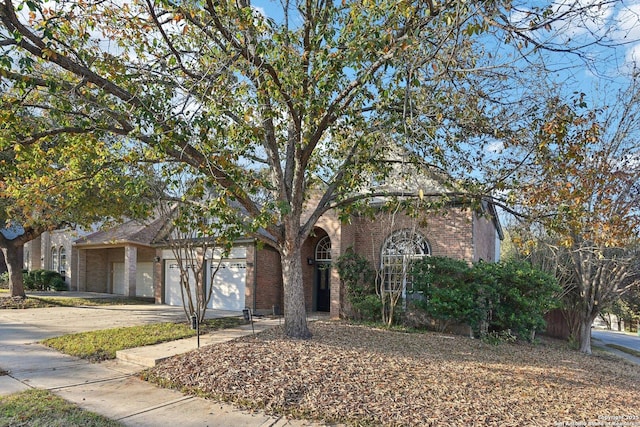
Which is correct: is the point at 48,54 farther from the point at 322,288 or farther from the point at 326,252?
the point at 322,288

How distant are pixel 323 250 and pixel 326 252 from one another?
159 millimetres

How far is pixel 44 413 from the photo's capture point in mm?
4938

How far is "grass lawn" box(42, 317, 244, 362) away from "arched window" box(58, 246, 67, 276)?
19174mm

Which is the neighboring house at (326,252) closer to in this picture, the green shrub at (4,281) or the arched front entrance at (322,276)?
the arched front entrance at (322,276)

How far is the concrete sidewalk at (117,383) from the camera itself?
5.02 meters

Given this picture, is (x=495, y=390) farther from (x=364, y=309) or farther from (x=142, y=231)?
(x=142, y=231)

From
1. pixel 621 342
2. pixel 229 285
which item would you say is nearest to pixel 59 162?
pixel 229 285

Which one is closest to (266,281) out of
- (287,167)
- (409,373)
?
(287,167)

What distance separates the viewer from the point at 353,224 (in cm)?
1476

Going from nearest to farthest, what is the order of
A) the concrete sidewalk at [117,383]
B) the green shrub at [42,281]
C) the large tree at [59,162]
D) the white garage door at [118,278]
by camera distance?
the concrete sidewalk at [117,383]
the large tree at [59,162]
the green shrub at [42,281]
the white garage door at [118,278]

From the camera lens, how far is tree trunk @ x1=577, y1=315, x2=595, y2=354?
1480cm

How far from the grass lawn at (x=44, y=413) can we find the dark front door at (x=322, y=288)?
11.4 meters

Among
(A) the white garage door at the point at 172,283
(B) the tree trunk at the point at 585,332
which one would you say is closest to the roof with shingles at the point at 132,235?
(A) the white garage door at the point at 172,283

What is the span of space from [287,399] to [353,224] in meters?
9.67
